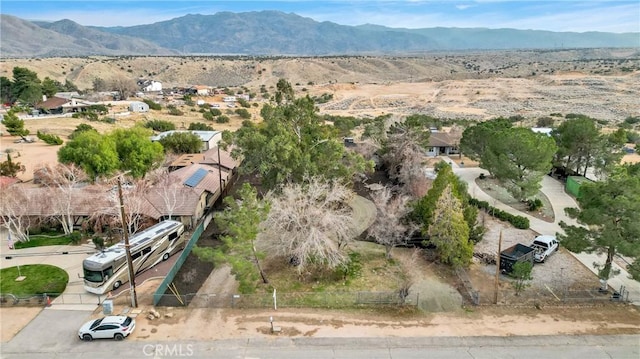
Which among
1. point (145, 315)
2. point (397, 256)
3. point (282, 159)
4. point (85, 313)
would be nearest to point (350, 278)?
point (397, 256)

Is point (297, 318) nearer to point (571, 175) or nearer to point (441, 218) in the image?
point (441, 218)

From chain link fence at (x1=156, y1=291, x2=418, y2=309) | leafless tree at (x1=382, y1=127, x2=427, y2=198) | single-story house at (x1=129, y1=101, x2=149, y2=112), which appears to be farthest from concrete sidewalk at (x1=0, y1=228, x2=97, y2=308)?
single-story house at (x1=129, y1=101, x2=149, y2=112)

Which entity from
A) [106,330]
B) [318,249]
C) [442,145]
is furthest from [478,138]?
[106,330]

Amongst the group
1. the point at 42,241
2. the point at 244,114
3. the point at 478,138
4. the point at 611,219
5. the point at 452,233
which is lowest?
the point at 42,241

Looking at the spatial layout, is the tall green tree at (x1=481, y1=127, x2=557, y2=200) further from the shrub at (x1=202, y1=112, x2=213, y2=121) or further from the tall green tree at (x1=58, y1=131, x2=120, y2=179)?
the shrub at (x1=202, y1=112, x2=213, y2=121)

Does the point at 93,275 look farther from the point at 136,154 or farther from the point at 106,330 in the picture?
the point at 136,154

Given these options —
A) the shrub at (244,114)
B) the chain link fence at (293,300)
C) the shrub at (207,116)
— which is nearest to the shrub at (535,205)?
the chain link fence at (293,300)
